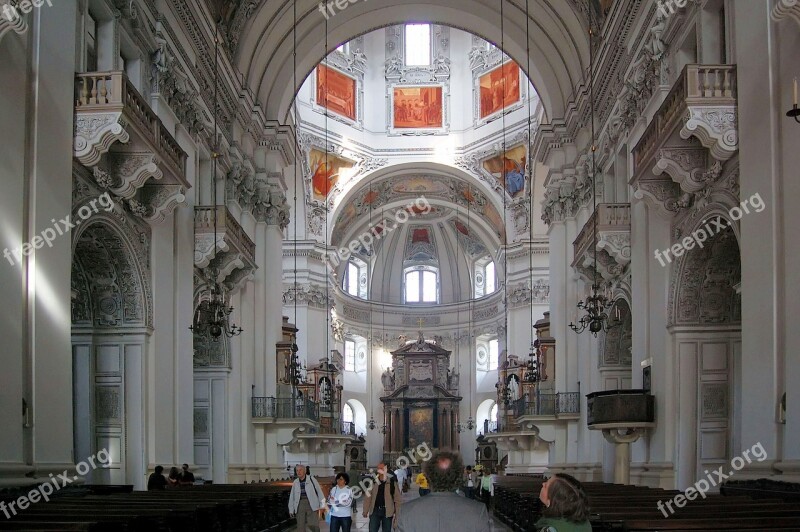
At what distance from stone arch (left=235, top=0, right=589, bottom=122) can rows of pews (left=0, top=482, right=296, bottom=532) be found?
12.0 meters

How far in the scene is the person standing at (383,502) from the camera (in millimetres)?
12664

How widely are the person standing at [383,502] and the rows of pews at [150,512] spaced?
5.89ft

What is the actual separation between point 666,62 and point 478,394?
Result: 108ft

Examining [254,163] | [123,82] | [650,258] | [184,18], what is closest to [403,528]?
[123,82]

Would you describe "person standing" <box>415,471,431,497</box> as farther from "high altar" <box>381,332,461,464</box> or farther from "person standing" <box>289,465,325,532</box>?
"high altar" <box>381,332,461,464</box>

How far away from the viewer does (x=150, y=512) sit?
920cm

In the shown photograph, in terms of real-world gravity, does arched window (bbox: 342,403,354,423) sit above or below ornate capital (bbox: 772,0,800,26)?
below

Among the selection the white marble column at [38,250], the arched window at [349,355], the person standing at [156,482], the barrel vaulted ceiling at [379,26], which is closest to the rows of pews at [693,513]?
the white marble column at [38,250]

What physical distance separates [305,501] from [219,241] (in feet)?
26.0

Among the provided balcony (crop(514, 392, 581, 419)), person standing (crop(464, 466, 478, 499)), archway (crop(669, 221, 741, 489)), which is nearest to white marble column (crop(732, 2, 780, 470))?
archway (crop(669, 221, 741, 489))

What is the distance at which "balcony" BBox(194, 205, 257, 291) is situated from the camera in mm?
19109

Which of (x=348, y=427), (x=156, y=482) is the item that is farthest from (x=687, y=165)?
(x=348, y=427)

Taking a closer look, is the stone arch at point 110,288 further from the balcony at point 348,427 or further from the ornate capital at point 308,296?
the balcony at point 348,427

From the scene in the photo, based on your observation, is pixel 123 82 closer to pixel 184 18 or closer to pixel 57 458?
pixel 57 458
